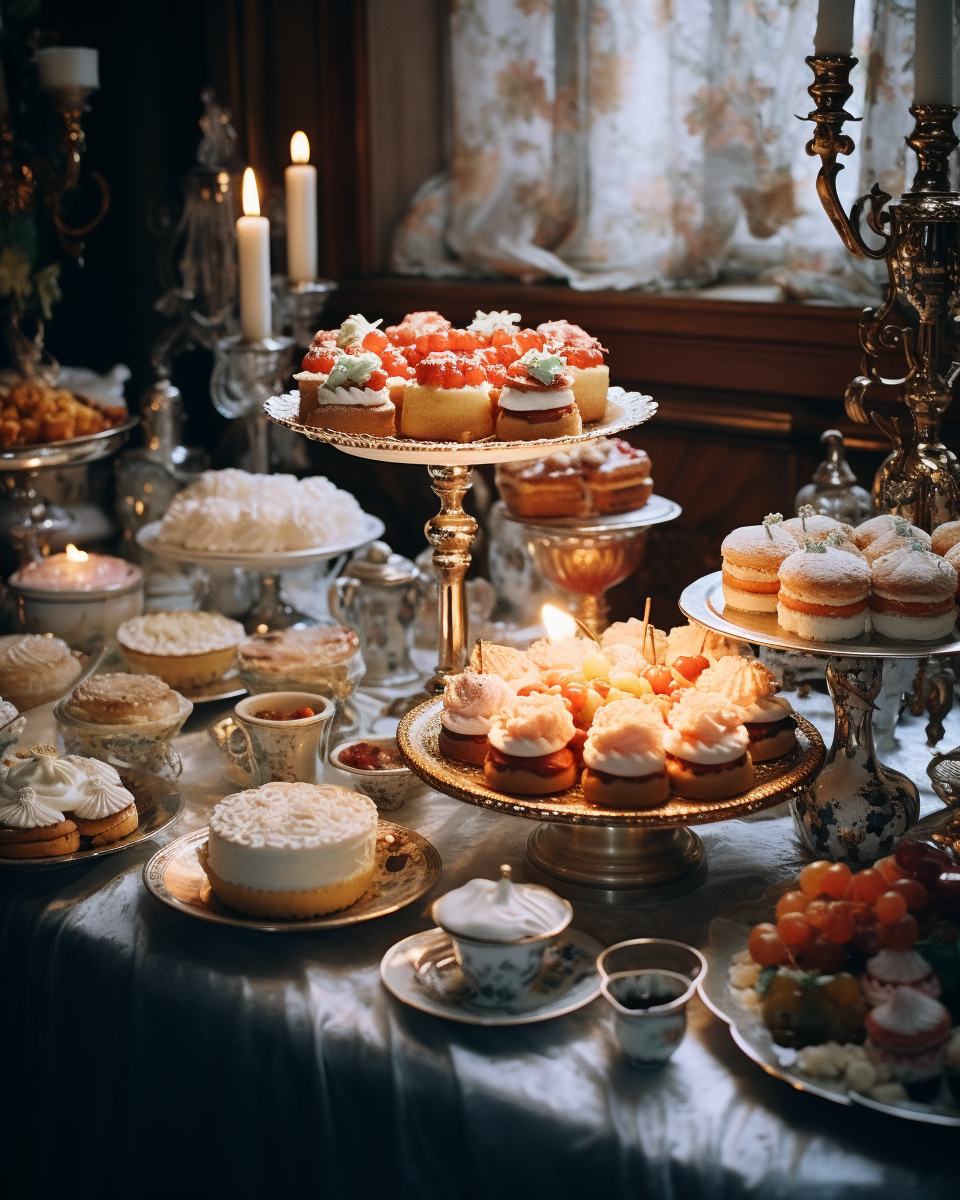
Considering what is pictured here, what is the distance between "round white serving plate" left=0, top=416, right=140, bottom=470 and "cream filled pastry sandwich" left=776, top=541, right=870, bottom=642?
1463mm

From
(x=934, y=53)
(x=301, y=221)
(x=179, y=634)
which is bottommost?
(x=179, y=634)

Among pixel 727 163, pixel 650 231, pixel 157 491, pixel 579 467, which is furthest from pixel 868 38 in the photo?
pixel 157 491

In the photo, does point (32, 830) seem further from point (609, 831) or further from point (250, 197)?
point (250, 197)

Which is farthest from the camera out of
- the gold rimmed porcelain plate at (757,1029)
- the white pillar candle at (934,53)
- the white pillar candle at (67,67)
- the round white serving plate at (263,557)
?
the white pillar candle at (67,67)

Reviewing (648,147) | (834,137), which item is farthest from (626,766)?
(648,147)

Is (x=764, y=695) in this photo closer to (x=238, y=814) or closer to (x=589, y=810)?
(x=589, y=810)

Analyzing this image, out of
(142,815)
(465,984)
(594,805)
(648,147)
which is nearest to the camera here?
(465,984)

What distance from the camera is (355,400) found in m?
1.70

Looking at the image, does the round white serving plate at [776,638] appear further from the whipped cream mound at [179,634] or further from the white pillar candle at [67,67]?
the white pillar candle at [67,67]

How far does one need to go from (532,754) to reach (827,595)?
364 millimetres

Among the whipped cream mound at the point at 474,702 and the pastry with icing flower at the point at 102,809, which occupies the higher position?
the whipped cream mound at the point at 474,702

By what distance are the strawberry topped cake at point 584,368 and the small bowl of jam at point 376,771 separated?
1.78ft

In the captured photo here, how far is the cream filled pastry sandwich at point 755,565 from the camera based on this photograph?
154cm

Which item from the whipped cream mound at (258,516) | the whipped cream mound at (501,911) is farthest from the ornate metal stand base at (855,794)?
the whipped cream mound at (258,516)
